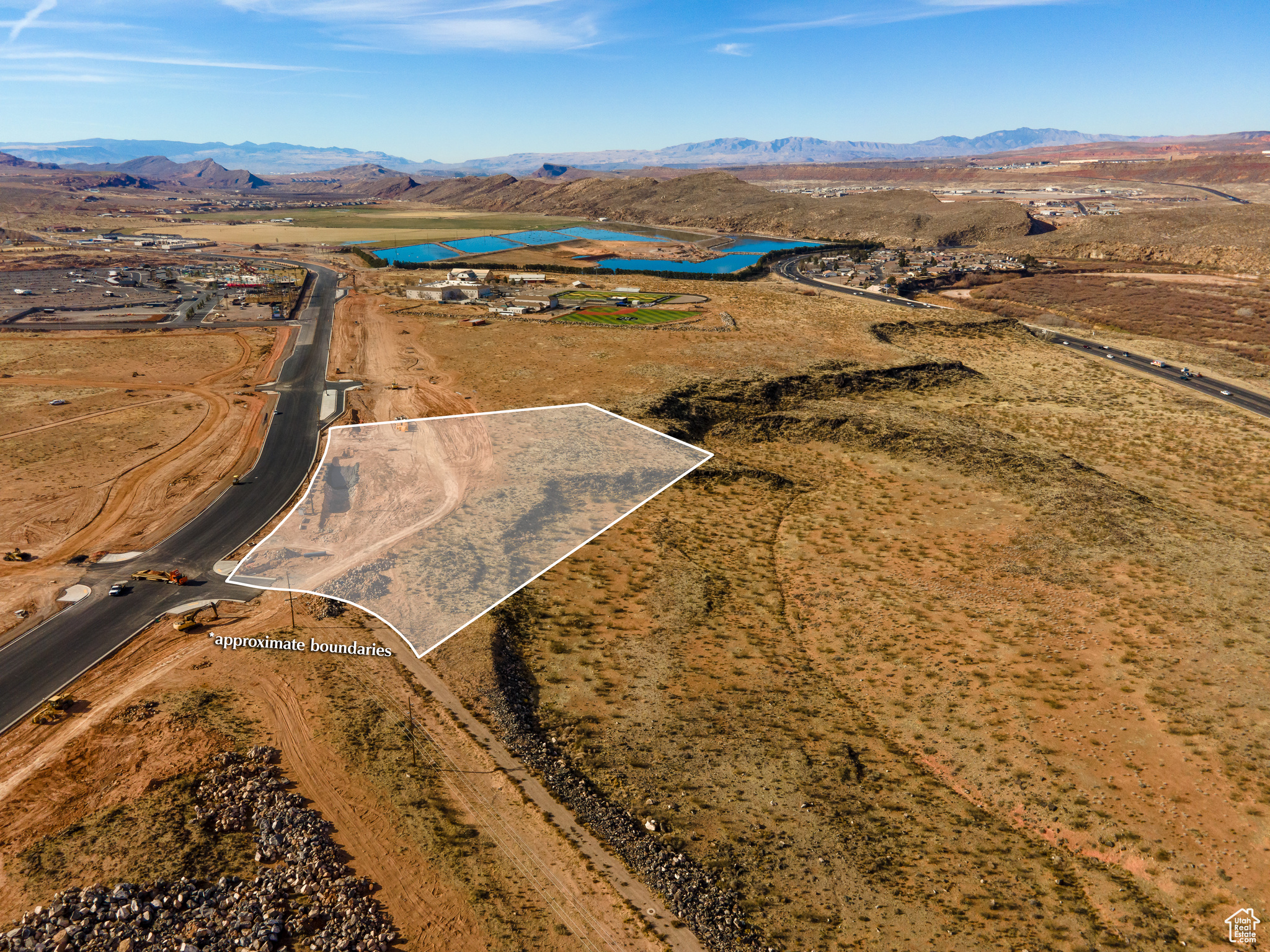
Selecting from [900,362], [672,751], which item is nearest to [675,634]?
[672,751]

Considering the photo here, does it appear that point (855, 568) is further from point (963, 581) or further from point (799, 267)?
point (799, 267)

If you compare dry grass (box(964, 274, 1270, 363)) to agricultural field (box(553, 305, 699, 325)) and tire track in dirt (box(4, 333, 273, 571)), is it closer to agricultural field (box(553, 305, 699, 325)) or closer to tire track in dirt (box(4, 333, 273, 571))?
agricultural field (box(553, 305, 699, 325))

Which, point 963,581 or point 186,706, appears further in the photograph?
point 963,581

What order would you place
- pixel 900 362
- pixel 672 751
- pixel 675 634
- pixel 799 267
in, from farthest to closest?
pixel 799 267 → pixel 900 362 → pixel 675 634 → pixel 672 751

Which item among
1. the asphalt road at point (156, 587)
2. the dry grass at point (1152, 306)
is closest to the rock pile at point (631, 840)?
the asphalt road at point (156, 587)

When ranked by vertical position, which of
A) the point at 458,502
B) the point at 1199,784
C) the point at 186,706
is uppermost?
the point at 458,502

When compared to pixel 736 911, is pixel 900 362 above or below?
above

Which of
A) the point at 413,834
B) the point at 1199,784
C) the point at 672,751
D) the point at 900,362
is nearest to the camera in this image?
the point at 413,834
